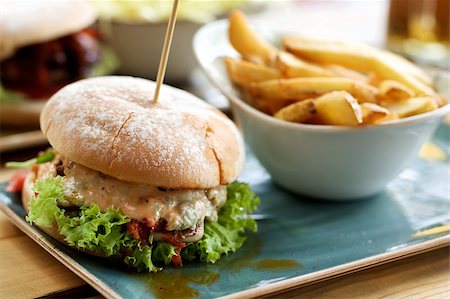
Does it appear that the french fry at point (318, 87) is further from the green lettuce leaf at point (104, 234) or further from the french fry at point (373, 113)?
the green lettuce leaf at point (104, 234)

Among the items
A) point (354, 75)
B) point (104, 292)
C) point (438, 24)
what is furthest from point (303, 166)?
point (438, 24)

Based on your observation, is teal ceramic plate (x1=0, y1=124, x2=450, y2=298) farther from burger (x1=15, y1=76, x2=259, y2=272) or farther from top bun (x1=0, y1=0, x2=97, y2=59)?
top bun (x1=0, y1=0, x2=97, y2=59)

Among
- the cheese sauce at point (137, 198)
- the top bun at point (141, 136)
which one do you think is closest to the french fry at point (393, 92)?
the top bun at point (141, 136)

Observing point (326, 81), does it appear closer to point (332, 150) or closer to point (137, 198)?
point (332, 150)

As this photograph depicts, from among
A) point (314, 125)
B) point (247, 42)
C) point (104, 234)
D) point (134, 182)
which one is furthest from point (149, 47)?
point (104, 234)

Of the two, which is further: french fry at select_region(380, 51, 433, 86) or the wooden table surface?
french fry at select_region(380, 51, 433, 86)

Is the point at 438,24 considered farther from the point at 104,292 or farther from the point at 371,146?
A: the point at 104,292

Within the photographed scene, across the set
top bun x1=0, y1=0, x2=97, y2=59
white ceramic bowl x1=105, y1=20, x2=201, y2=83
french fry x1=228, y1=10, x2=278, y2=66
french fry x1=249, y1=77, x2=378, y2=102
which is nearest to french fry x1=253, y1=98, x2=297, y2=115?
french fry x1=249, y1=77, x2=378, y2=102

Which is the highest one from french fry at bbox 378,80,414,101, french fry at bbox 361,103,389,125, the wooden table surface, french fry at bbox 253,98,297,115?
french fry at bbox 378,80,414,101

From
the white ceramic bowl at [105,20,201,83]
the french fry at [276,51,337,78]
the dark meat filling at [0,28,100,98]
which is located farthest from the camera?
the white ceramic bowl at [105,20,201,83]
